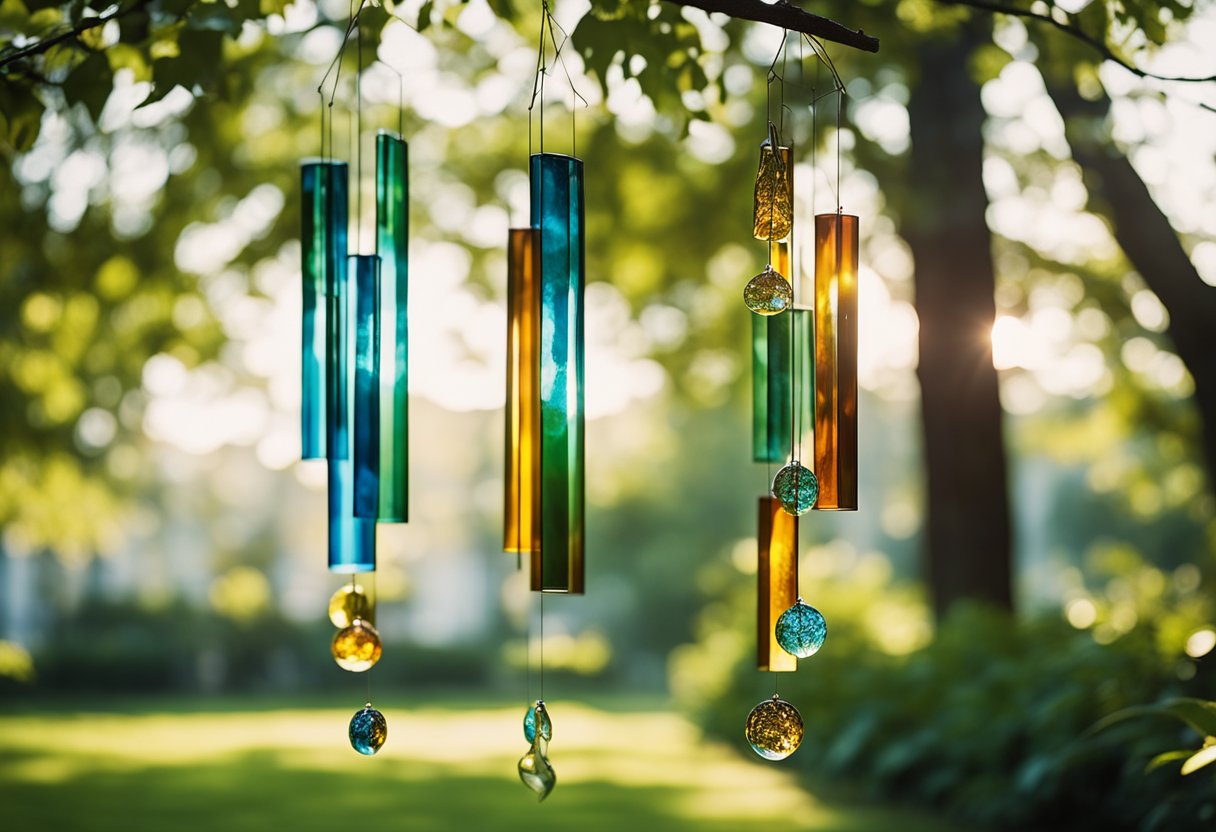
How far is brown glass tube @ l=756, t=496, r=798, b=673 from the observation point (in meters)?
2.28

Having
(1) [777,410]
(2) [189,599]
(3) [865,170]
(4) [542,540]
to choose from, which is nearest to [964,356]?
(3) [865,170]

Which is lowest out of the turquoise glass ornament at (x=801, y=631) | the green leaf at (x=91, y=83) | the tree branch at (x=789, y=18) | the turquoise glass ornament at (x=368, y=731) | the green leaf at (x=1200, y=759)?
the green leaf at (x=1200, y=759)

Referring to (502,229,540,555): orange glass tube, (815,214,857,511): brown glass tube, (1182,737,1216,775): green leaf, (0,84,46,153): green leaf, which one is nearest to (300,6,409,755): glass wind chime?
(502,229,540,555): orange glass tube

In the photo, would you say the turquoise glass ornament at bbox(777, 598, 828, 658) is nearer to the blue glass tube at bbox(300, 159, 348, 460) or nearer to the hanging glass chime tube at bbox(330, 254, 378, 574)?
the hanging glass chime tube at bbox(330, 254, 378, 574)

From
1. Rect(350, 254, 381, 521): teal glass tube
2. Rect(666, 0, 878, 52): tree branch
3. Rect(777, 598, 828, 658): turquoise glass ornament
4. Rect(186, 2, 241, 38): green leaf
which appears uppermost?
Rect(186, 2, 241, 38): green leaf

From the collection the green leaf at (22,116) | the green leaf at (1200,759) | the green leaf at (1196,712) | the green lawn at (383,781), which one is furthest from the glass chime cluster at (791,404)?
the green lawn at (383,781)

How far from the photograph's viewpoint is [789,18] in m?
2.14

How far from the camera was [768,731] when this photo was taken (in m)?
2.08

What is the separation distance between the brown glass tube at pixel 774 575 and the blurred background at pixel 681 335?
27.4 inches

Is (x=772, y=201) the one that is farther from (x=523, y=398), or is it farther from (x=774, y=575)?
(x=774, y=575)

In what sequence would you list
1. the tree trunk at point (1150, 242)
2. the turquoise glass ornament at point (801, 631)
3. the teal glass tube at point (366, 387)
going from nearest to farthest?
the turquoise glass ornament at point (801, 631) < the teal glass tube at point (366, 387) < the tree trunk at point (1150, 242)

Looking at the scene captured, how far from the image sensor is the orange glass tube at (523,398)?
2.24 m

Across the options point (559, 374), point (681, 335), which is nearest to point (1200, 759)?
point (559, 374)

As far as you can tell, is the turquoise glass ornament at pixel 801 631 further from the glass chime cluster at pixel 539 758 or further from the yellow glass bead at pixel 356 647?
the yellow glass bead at pixel 356 647
